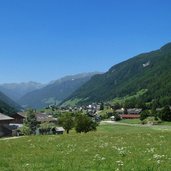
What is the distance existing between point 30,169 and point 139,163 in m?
4.55

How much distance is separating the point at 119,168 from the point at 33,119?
143130mm

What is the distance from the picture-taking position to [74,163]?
60.6ft

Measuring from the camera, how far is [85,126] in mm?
95062

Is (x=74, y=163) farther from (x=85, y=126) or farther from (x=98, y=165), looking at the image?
(x=85, y=126)

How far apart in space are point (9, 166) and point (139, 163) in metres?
5.86

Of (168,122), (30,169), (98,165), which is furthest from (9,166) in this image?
(168,122)

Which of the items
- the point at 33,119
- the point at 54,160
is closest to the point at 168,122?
the point at 33,119

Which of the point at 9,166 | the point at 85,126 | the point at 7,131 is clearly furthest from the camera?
the point at 7,131

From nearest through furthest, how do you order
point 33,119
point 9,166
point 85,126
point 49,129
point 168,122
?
point 9,166 → point 85,126 → point 33,119 → point 49,129 → point 168,122

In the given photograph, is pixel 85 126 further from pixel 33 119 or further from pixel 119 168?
pixel 119 168

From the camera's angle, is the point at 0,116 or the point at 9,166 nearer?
the point at 9,166

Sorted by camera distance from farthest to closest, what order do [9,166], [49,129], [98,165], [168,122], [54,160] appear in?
[168,122] → [49,129] → [54,160] → [9,166] → [98,165]

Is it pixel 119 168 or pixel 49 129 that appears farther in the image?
pixel 49 129

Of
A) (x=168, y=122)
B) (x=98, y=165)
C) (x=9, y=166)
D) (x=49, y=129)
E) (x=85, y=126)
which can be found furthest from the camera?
(x=168, y=122)
